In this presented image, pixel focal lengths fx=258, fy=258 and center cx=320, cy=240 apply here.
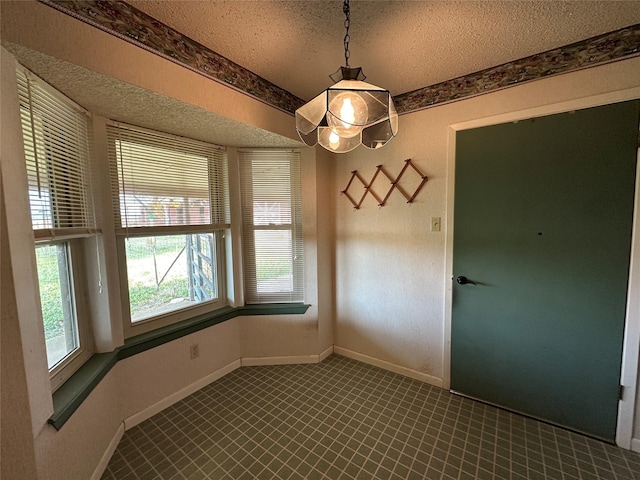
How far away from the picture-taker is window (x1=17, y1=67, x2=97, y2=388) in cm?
109

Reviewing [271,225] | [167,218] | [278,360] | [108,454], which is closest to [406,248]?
[271,225]

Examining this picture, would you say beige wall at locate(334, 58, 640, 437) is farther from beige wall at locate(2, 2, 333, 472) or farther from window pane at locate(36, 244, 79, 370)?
window pane at locate(36, 244, 79, 370)

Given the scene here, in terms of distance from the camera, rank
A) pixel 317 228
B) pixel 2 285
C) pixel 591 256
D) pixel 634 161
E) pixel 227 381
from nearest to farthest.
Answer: pixel 2 285
pixel 634 161
pixel 591 256
pixel 227 381
pixel 317 228

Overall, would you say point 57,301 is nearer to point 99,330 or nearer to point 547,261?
point 99,330

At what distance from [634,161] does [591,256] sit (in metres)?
0.53

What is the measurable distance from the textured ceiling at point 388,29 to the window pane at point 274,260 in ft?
4.11

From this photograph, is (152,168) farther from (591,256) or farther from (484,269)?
(591,256)

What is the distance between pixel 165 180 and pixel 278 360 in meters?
1.79

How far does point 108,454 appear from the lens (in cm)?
145

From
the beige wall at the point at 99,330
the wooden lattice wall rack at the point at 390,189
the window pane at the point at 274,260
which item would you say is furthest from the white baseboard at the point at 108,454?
the wooden lattice wall rack at the point at 390,189

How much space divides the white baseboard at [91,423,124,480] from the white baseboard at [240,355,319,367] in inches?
36.9

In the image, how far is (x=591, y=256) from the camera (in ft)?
4.84

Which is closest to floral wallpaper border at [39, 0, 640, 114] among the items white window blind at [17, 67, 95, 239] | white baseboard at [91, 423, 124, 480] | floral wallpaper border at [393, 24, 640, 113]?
floral wallpaper border at [393, 24, 640, 113]

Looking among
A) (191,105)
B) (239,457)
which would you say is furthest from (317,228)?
(239,457)
